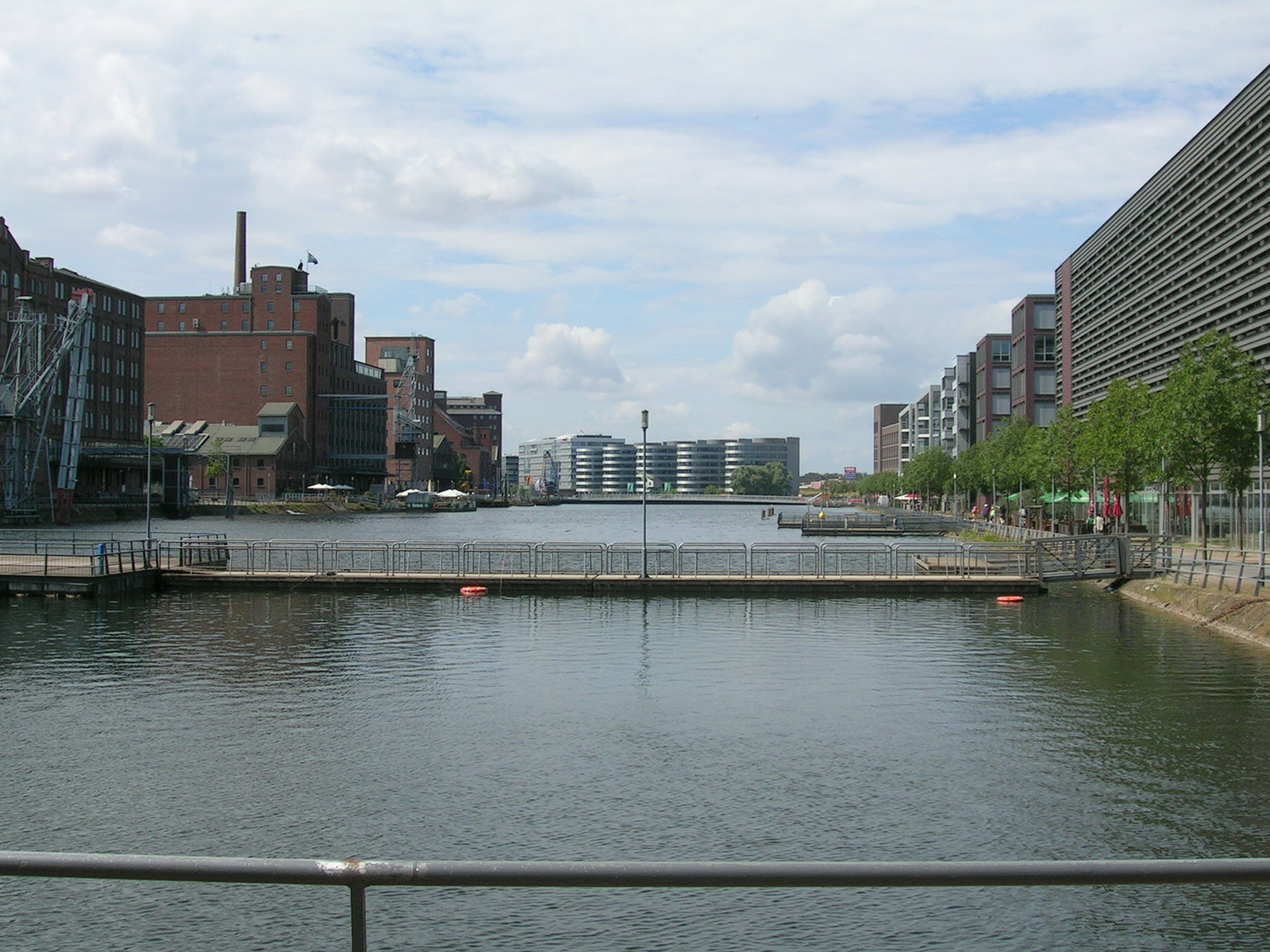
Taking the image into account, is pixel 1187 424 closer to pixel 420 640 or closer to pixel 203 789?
pixel 420 640

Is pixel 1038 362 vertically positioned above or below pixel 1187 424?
above

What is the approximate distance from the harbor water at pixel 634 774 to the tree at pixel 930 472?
120589 millimetres

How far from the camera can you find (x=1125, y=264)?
9038 centimetres

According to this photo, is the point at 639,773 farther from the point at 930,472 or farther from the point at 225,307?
the point at 225,307

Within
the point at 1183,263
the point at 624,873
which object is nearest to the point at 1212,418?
the point at 1183,263

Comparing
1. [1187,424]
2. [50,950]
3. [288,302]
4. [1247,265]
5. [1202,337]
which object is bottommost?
[50,950]

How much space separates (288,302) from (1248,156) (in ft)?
509

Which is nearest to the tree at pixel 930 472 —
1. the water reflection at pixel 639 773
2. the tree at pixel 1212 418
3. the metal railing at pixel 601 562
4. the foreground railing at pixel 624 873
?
the tree at pixel 1212 418

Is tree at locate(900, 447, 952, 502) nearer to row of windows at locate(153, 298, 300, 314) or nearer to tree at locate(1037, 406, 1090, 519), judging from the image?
tree at locate(1037, 406, 1090, 519)

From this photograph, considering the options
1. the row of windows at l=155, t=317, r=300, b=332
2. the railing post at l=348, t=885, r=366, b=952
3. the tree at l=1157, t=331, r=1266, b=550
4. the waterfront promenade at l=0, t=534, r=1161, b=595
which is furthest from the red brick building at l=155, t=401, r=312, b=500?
the railing post at l=348, t=885, r=366, b=952

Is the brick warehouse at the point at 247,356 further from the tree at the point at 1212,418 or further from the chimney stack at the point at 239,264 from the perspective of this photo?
the tree at the point at 1212,418

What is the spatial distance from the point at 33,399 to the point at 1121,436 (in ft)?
309

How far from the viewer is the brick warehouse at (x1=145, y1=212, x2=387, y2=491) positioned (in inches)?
7352

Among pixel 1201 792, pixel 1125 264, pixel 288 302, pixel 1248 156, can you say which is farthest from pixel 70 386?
pixel 1201 792
